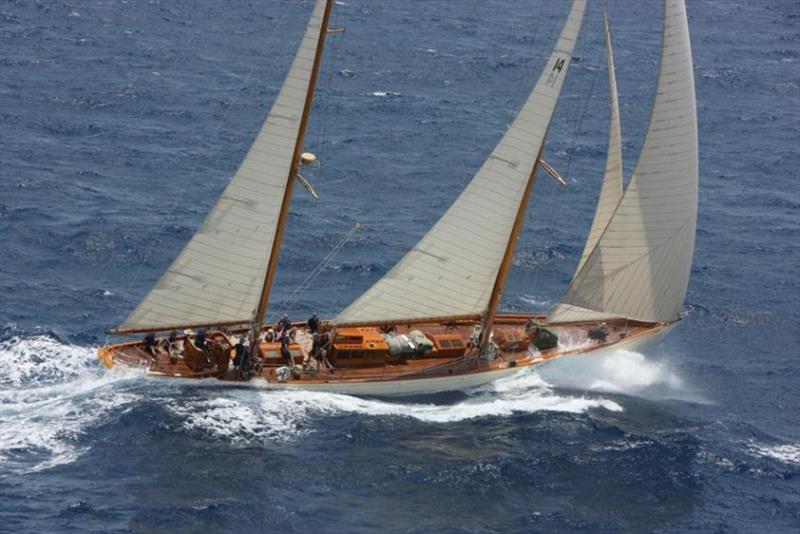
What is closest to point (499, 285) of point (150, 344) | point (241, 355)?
point (241, 355)

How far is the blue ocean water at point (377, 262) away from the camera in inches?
2092

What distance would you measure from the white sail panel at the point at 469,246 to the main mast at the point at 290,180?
366 centimetres

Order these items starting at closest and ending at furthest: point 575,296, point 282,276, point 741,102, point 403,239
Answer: point 575,296 < point 282,276 < point 403,239 < point 741,102

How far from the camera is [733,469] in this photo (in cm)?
5756

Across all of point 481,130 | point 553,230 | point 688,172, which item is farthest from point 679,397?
point 481,130

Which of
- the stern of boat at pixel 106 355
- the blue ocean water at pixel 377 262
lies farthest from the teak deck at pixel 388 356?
the blue ocean water at pixel 377 262

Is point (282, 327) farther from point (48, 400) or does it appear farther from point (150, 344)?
point (48, 400)

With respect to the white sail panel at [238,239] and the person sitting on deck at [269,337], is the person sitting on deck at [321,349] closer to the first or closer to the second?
the person sitting on deck at [269,337]

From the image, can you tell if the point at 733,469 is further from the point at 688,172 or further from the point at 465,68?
the point at 465,68

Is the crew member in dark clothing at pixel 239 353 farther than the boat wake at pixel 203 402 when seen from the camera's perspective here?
Yes

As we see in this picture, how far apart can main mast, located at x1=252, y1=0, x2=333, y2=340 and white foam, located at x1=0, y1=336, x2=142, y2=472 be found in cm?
656

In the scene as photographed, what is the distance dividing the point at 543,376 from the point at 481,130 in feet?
115

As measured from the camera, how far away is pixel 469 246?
61.1 metres

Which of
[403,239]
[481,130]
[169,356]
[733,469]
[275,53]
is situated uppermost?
[275,53]
